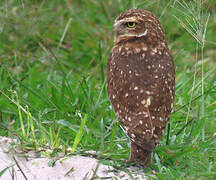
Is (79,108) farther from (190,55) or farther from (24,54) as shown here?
(190,55)

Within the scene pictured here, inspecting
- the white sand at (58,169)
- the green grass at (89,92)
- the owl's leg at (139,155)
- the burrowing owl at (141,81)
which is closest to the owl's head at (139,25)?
the burrowing owl at (141,81)

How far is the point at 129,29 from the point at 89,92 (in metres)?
0.89

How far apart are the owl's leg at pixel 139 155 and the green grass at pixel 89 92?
8 cm

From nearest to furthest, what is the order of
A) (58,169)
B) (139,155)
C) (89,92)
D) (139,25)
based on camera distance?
(58,169)
(139,155)
(139,25)
(89,92)

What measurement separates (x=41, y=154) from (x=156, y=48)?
1.22m

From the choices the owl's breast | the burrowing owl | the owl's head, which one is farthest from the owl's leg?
the owl's head

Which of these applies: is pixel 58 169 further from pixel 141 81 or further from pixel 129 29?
pixel 129 29

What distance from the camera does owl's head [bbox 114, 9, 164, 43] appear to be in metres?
3.76

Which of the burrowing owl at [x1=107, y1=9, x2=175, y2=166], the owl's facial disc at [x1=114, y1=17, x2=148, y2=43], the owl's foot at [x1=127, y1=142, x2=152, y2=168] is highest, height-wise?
the owl's facial disc at [x1=114, y1=17, x2=148, y2=43]

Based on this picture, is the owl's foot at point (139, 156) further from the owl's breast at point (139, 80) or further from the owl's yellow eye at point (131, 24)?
the owl's yellow eye at point (131, 24)

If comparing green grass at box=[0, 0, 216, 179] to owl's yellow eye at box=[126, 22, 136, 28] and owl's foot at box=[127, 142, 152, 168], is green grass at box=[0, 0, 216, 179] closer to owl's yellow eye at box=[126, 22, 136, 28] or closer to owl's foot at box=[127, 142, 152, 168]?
owl's foot at box=[127, 142, 152, 168]

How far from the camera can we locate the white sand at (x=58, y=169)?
3.30m

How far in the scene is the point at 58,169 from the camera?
3373mm

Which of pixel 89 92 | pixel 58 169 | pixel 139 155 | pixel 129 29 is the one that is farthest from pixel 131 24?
pixel 58 169
